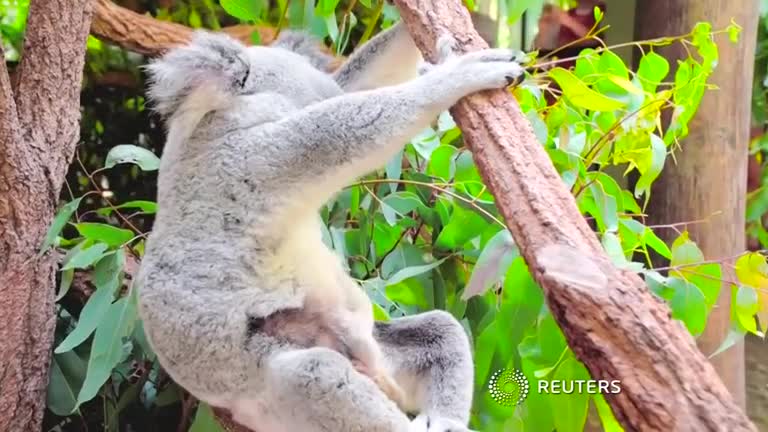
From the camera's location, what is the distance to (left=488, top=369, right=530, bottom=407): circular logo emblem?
1652mm

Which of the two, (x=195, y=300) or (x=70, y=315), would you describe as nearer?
(x=195, y=300)

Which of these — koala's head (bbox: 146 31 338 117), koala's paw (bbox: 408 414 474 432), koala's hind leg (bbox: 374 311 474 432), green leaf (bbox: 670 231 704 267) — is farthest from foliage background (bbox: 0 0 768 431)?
koala's head (bbox: 146 31 338 117)

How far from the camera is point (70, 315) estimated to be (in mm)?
2314

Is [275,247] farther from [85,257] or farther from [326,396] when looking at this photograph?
[85,257]

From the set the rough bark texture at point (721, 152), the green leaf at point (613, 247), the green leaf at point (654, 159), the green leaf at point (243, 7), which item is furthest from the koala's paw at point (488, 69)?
the rough bark texture at point (721, 152)

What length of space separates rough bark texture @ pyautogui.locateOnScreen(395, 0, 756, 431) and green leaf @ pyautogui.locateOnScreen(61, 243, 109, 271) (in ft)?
3.17

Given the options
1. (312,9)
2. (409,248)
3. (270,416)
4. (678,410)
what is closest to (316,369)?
(270,416)

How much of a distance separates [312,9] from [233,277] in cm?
100

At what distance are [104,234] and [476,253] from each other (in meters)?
0.84

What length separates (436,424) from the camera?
4.58ft

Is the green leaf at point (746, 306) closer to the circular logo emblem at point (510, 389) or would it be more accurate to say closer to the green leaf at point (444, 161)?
the circular logo emblem at point (510, 389)

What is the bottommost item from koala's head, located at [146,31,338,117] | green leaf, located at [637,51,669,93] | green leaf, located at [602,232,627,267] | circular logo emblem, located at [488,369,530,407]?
circular logo emblem, located at [488,369,530,407]

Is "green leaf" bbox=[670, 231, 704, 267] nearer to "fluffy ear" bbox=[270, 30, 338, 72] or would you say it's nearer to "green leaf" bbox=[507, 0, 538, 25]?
"green leaf" bbox=[507, 0, 538, 25]

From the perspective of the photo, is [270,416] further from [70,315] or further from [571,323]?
[70,315]
